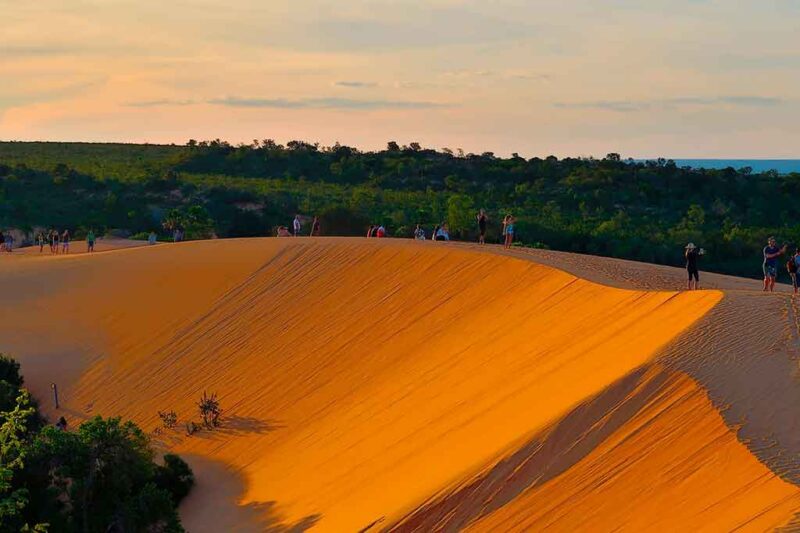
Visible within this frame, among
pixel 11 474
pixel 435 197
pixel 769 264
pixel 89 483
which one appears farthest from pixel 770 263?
pixel 435 197

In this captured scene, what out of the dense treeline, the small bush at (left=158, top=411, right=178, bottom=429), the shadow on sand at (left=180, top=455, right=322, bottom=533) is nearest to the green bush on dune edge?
the shadow on sand at (left=180, top=455, right=322, bottom=533)

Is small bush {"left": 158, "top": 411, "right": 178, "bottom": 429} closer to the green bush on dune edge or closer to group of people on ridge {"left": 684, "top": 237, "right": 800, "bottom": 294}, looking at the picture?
the green bush on dune edge

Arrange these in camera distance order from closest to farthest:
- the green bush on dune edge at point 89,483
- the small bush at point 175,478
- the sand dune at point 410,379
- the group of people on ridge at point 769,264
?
the sand dune at point 410,379
the green bush on dune edge at point 89,483
the small bush at point 175,478
the group of people on ridge at point 769,264

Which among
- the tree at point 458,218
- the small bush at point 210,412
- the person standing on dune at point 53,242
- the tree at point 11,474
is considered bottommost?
the small bush at point 210,412

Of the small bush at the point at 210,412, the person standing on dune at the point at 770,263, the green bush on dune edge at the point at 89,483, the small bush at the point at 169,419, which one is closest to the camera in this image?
the green bush on dune edge at the point at 89,483

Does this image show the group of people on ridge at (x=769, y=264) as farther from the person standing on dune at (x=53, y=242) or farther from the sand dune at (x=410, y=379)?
the person standing on dune at (x=53, y=242)

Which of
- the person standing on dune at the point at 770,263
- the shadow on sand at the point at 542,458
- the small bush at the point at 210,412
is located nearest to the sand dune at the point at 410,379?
the shadow on sand at the point at 542,458

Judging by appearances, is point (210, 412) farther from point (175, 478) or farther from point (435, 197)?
→ point (435, 197)
